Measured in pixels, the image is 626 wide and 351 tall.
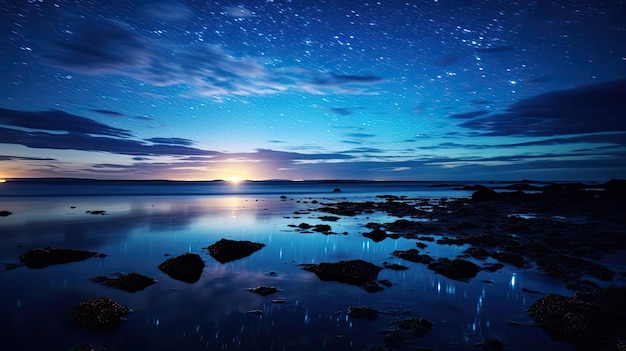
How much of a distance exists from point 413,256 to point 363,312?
559 cm

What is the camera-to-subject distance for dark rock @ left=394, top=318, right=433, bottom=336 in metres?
6.11

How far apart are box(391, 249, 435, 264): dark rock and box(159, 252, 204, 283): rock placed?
295 inches

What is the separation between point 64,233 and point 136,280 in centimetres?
1302

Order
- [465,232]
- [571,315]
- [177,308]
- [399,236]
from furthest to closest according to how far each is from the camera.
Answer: [465,232]
[399,236]
[177,308]
[571,315]

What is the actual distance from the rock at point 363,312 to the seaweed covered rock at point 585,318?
10.9 feet

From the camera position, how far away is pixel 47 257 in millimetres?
11258

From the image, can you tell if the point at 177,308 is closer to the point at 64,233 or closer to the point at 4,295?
the point at 4,295

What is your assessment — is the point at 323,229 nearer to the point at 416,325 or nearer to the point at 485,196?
the point at 416,325

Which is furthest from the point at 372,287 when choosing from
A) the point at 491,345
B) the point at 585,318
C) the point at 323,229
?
the point at 323,229

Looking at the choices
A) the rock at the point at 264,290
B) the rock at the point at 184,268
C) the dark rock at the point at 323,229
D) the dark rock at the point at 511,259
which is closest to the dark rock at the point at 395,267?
the dark rock at the point at 511,259

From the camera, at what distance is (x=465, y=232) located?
17.5m

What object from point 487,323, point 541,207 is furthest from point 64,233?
point 541,207

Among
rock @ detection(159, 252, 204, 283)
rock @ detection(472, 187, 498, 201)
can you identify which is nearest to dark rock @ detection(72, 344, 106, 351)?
rock @ detection(159, 252, 204, 283)

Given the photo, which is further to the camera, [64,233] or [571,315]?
[64,233]
